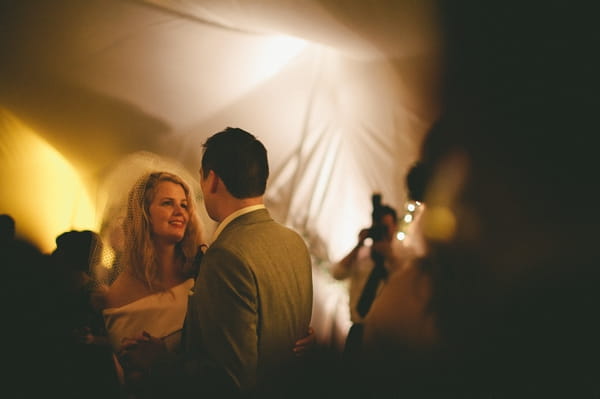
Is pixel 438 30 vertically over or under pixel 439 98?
over

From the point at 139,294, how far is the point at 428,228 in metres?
1.15

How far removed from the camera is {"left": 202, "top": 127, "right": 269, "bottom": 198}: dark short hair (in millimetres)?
1131

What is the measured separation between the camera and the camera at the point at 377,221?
1680mm

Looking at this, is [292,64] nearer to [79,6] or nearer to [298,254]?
[79,6]

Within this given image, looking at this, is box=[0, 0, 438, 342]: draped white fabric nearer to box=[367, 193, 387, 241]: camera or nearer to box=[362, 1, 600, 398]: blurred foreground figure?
box=[367, 193, 387, 241]: camera

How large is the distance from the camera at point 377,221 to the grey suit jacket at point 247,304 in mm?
624

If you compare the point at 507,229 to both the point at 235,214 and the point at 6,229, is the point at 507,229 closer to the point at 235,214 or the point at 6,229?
the point at 235,214

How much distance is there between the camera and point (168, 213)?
5.16ft

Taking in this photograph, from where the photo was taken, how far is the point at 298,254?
→ 3.92 feet

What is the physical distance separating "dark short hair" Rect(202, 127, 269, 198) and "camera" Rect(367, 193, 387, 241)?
0.71 meters

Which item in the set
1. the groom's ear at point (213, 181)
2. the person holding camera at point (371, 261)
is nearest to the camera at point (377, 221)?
the person holding camera at point (371, 261)

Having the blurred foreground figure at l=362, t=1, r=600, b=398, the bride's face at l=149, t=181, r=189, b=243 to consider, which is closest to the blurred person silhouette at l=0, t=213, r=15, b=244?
the bride's face at l=149, t=181, r=189, b=243

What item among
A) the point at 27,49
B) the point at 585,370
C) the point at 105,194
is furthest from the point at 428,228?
the point at 27,49

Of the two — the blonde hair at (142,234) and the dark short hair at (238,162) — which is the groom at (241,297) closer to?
the dark short hair at (238,162)
